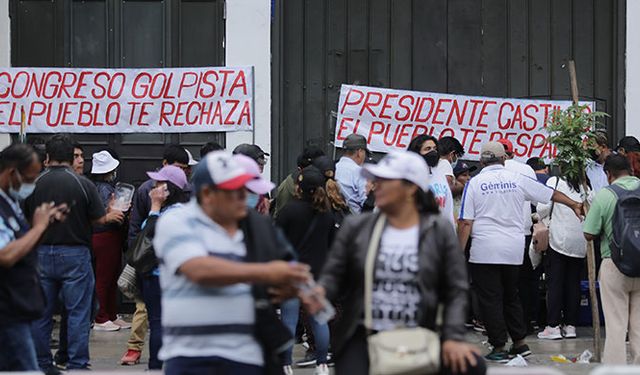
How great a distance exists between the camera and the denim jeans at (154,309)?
961cm

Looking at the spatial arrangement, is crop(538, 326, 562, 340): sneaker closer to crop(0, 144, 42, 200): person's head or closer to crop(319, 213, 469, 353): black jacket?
crop(0, 144, 42, 200): person's head

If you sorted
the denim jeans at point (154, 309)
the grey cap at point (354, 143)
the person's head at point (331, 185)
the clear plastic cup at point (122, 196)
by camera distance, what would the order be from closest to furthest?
the denim jeans at point (154, 309), the clear plastic cup at point (122, 196), the person's head at point (331, 185), the grey cap at point (354, 143)

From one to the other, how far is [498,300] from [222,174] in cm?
594

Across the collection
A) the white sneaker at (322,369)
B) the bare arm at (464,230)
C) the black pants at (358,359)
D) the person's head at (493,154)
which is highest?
the person's head at (493,154)

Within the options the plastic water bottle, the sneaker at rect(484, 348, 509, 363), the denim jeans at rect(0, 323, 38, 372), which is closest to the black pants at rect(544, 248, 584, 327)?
the sneaker at rect(484, 348, 509, 363)

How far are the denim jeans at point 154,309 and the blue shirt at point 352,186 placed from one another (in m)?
2.91

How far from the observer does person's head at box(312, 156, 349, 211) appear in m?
10.8

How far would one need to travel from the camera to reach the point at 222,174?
5.60 m

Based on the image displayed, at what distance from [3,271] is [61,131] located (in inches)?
266

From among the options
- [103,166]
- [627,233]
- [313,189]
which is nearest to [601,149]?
[627,233]

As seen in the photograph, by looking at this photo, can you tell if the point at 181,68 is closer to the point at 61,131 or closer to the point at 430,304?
the point at 61,131

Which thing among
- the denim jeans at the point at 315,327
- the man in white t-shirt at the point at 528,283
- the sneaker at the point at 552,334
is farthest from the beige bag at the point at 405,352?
the sneaker at the point at 552,334

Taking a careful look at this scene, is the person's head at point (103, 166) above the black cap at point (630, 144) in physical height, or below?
below

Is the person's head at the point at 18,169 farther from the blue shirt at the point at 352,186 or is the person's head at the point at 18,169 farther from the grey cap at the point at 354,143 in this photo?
the grey cap at the point at 354,143
